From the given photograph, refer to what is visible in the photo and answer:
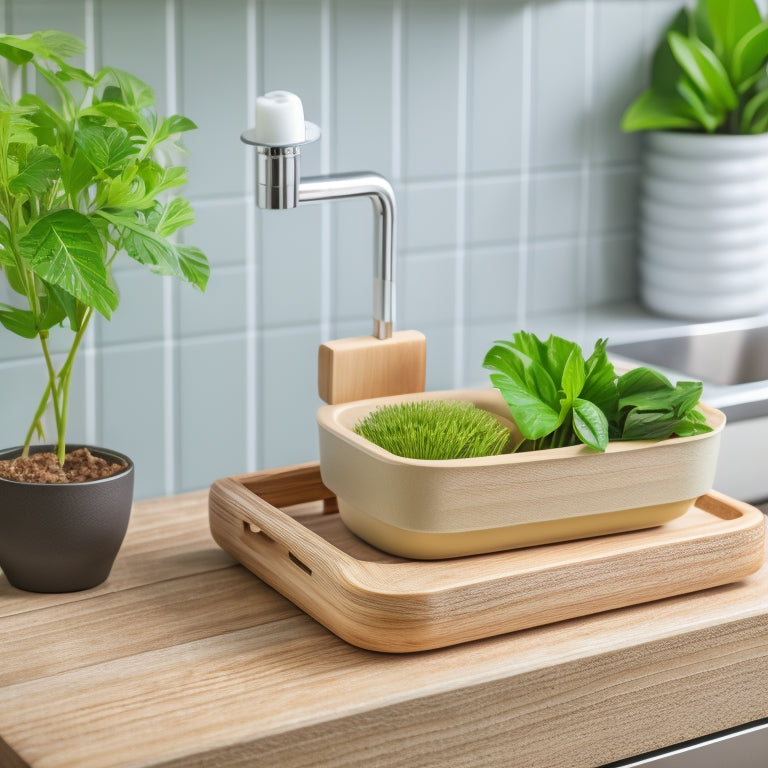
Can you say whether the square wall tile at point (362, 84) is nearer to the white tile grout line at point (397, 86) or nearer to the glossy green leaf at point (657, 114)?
the white tile grout line at point (397, 86)

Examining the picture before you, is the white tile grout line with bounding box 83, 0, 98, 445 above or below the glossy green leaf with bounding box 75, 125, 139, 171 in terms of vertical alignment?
below

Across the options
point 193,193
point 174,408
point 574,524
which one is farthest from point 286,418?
point 574,524

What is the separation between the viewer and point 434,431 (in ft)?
3.15

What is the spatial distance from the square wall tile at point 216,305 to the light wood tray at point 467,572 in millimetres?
326

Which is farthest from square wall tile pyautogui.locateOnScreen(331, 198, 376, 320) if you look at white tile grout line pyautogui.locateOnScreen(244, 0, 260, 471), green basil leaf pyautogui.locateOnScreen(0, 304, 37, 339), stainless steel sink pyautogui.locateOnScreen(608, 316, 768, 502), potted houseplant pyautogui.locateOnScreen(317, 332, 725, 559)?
green basil leaf pyautogui.locateOnScreen(0, 304, 37, 339)

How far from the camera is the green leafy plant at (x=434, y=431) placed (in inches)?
37.7

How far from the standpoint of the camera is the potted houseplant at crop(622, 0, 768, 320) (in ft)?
5.34

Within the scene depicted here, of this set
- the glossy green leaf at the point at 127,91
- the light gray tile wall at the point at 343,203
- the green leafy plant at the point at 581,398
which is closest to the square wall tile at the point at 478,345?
the light gray tile wall at the point at 343,203

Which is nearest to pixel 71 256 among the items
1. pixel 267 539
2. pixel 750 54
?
pixel 267 539

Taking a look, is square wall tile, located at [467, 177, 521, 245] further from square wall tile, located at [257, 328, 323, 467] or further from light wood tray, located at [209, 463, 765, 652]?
light wood tray, located at [209, 463, 765, 652]

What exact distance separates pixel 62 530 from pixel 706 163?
1048 mm

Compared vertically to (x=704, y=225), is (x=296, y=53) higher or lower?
higher

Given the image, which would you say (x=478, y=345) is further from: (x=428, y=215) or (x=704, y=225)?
(x=704, y=225)

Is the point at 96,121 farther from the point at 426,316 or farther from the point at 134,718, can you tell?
the point at 426,316
